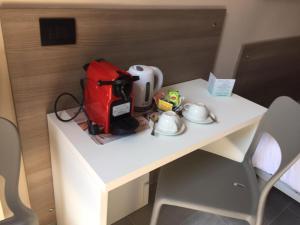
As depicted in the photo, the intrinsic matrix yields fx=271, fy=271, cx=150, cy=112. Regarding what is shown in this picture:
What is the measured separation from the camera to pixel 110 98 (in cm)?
92

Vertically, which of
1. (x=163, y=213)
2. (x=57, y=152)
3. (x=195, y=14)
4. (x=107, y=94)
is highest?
(x=195, y=14)

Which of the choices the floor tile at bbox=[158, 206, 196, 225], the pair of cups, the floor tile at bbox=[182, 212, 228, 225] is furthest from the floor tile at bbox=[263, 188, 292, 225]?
the pair of cups

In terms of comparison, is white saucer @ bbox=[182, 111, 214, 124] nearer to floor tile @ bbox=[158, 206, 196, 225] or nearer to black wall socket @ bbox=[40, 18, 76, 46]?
black wall socket @ bbox=[40, 18, 76, 46]

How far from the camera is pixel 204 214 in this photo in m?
1.57

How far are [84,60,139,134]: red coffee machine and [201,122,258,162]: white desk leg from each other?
0.62 meters

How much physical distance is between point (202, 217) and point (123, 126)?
0.90m

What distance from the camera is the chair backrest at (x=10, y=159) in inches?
33.5

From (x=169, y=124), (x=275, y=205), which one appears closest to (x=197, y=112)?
(x=169, y=124)

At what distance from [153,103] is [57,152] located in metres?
0.44

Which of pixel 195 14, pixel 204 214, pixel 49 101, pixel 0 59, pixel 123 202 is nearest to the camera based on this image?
pixel 0 59

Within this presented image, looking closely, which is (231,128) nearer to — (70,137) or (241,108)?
(241,108)

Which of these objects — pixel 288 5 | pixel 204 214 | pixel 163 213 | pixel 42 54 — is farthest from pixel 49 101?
pixel 288 5

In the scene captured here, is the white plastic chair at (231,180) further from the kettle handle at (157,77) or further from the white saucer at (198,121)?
the kettle handle at (157,77)

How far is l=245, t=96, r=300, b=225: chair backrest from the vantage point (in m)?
0.99
